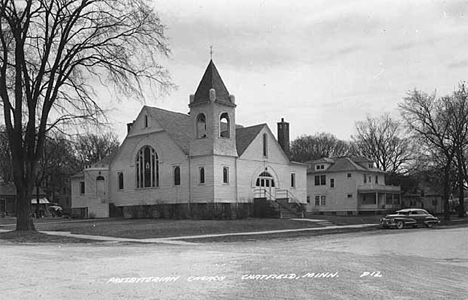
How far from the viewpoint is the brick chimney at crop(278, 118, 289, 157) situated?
54.2 m

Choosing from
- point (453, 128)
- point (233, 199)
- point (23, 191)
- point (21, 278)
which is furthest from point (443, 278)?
point (453, 128)

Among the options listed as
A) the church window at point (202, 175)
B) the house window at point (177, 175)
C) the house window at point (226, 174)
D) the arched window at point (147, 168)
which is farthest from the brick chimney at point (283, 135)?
the arched window at point (147, 168)

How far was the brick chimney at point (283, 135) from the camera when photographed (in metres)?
54.2

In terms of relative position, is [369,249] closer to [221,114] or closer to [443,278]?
[443,278]

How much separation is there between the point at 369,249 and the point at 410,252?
1.74m


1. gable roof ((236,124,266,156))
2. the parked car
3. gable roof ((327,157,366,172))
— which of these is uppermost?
gable roof ((236,124,266,156))

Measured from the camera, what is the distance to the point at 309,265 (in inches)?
596

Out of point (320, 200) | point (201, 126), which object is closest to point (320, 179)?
point (320, 200)

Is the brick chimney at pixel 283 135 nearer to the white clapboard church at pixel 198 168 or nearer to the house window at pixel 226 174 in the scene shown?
the white clapboard church at pixel 198 168

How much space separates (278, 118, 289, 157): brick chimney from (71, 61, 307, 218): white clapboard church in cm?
10

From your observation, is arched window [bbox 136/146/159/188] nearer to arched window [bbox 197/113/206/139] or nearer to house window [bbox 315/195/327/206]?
arched window [bbox 197/113/206/139]

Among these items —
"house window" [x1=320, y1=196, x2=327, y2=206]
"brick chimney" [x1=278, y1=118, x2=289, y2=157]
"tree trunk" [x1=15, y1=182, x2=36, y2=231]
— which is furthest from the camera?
"house window" [x1=320, y1=196, x2=327, y2=206]

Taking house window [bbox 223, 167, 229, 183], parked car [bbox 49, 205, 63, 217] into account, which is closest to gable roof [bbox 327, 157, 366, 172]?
house window [bbox 223, 167, 229, 183]

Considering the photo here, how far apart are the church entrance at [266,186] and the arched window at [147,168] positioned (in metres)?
8.54
